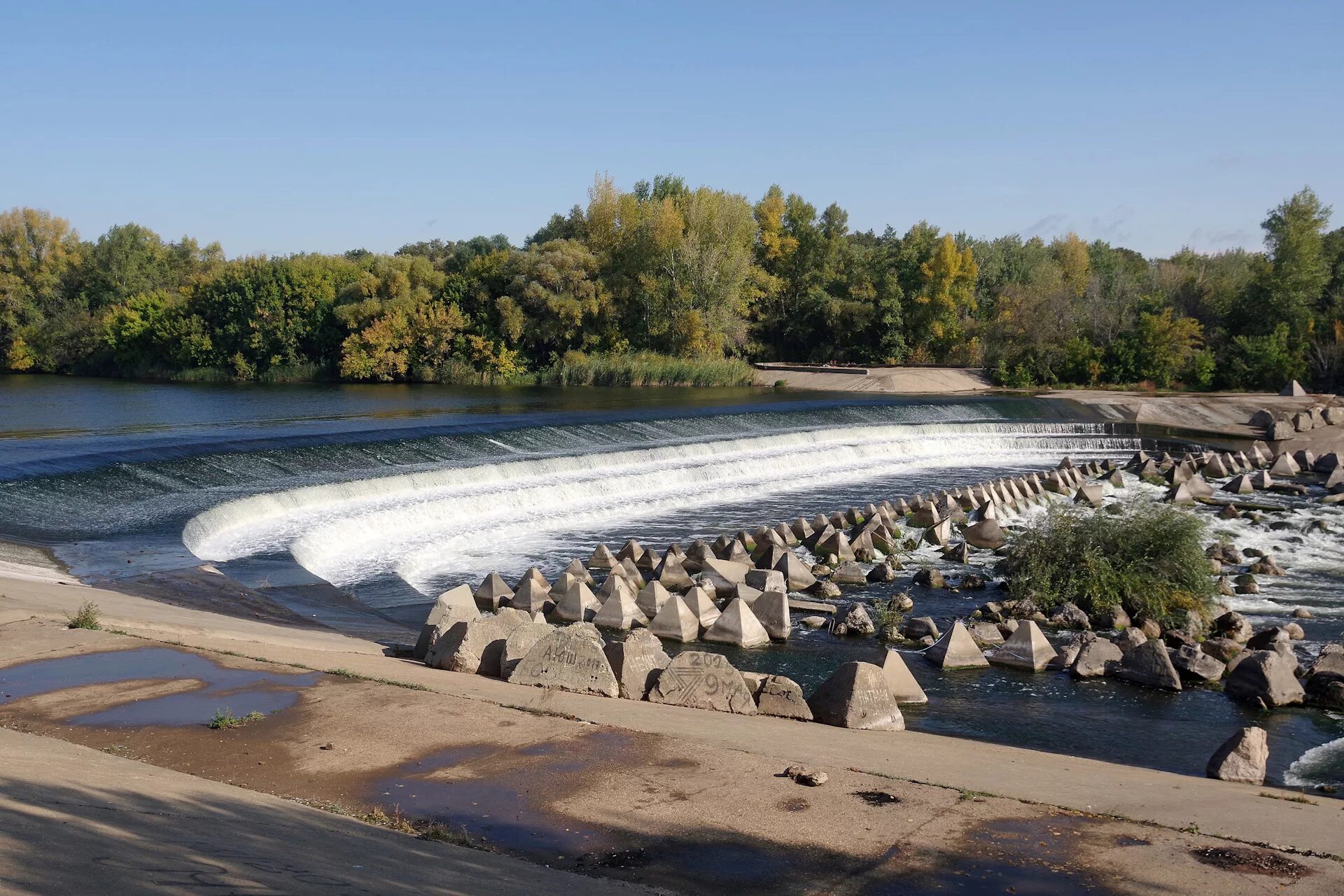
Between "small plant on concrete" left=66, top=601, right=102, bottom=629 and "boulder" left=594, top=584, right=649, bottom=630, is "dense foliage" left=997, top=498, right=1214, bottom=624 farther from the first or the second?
"small plant on concrete" left=66, top=601, right=102, bottom=629

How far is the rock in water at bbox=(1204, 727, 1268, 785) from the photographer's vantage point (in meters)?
7.64

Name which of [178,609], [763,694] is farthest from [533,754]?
[178,609]

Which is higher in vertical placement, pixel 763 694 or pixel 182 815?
pixel 182 815

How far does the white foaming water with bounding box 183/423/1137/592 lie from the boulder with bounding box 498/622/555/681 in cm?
591

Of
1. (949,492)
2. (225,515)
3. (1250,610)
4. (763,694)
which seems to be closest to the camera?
(763,694)

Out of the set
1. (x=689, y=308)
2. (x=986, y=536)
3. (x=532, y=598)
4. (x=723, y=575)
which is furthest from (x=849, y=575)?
(x=689, y=308)

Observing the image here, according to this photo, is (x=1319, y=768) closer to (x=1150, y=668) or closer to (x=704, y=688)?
(x=1150, y=668)

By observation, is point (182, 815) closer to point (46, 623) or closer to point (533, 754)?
point (533, 754)

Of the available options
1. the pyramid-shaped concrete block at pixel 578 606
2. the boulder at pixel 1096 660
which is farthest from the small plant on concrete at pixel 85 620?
the boulder at pixel 1096 660

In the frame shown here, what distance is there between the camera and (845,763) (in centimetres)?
688

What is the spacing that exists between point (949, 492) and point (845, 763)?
595 inches

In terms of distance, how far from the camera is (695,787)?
615 cm

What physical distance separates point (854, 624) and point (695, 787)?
6791mm

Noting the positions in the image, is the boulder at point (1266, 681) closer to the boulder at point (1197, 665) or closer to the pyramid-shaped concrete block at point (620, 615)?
the boulder at point (1197, 665)
